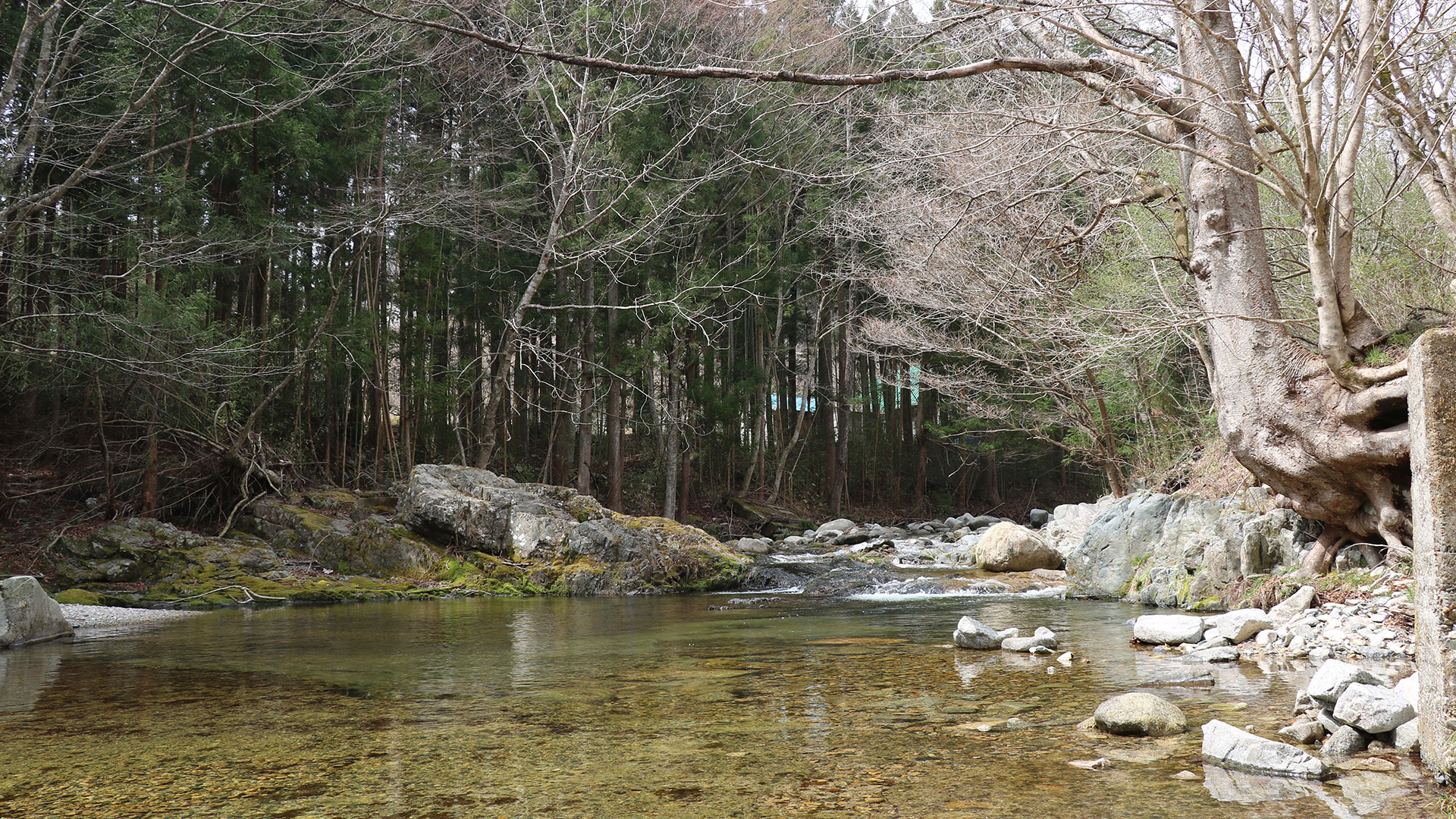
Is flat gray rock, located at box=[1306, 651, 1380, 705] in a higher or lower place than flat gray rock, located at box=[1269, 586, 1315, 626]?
higher

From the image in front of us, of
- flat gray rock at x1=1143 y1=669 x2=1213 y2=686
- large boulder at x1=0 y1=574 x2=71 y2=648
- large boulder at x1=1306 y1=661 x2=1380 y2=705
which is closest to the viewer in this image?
large boulder at x1=1306 y1=661 x2=1380 y2=705

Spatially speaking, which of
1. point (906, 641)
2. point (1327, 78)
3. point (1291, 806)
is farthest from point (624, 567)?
point (1291, 806)

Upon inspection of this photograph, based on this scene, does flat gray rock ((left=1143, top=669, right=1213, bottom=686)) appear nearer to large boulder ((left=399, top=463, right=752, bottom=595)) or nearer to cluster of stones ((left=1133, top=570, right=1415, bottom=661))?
cluster of stones ((left=1133, top=570, right=1415, bottom=661))

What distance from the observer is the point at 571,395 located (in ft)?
61.9

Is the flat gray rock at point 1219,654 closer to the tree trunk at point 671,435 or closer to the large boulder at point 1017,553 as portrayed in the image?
the large boulder at point 1017,553

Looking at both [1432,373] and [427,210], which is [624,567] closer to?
[427,210]

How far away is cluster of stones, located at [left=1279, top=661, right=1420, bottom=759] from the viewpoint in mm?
2951

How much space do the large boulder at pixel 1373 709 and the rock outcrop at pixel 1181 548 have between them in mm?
4588

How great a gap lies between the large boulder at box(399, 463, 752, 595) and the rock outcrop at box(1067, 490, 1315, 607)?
15.6 feet

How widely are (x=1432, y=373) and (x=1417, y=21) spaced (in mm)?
3680

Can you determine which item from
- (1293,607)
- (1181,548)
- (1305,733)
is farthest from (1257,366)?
(1305,733)

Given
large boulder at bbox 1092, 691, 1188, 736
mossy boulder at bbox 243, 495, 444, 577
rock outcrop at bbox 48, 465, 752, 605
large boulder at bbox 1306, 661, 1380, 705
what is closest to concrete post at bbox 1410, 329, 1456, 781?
large boulder at bbox 1306, 661, 1380, 705

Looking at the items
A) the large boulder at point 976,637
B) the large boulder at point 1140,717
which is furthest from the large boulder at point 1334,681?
the large boulder at point 976,637

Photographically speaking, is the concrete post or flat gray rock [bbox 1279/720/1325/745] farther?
flat gray rock [bbox 1279/720/1325/745]
